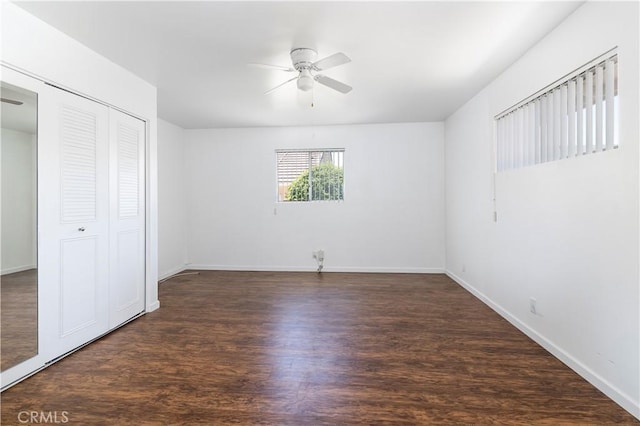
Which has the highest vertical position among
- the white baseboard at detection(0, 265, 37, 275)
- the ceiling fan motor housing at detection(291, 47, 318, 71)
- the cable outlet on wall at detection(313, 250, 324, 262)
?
the ceiling fan motor housing at detection(291, 47, 318, 71)

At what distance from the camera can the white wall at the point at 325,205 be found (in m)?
5.28

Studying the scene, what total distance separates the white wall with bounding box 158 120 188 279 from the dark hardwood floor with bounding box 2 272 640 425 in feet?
6.13

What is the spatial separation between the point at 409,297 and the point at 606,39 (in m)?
2.98

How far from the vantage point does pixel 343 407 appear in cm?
180

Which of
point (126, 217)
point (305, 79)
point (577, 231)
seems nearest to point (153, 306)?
point (126, 217)

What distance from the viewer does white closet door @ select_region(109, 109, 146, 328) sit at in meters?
2.90

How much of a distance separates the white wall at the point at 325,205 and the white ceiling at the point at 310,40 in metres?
1.47

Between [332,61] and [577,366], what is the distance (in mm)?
2798

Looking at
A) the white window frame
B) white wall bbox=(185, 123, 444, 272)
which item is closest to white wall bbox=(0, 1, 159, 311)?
white wall bbox=(185, 123, 444, 272)

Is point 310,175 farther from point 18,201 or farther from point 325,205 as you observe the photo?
point 18,201

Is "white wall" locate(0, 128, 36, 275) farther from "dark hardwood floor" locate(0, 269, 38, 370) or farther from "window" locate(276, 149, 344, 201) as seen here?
"window" locate(276, 149, 344, 201)

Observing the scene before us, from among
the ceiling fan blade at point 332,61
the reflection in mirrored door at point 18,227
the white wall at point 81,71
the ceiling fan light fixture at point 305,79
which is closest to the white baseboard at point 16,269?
the reflection in mirrored door at point 18,227

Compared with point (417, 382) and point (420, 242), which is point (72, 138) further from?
point (420, 242)

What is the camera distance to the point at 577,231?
2.15m
